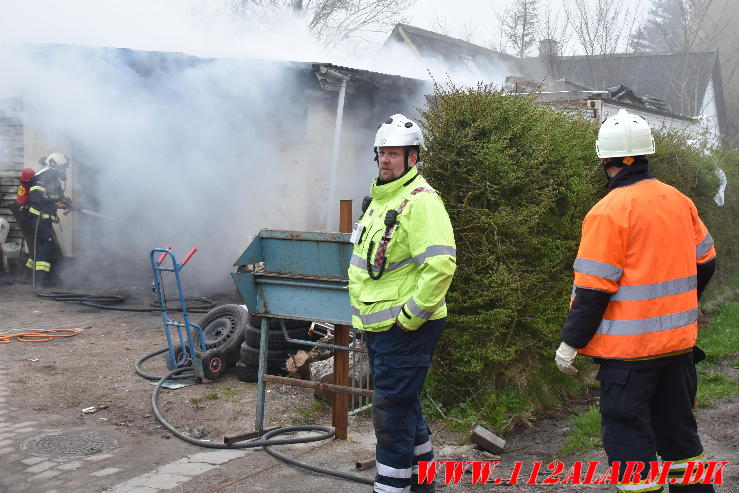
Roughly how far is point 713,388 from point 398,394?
403 centimetres

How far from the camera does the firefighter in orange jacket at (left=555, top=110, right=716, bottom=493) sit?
3.27 meters

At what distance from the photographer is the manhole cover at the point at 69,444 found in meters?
5.06

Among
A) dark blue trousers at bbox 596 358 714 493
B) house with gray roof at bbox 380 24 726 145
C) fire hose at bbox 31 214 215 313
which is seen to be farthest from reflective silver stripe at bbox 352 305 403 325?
house with gray roof at bbox 380 24 726 145

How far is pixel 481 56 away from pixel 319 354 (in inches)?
677

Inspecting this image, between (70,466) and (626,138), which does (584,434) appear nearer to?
(626,138)

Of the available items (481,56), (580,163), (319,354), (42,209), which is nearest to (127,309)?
(42,209)

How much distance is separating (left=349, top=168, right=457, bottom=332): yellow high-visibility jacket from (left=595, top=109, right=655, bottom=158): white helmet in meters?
0.94

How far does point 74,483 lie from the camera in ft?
14.9

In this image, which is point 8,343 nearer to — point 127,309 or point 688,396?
point 127,309

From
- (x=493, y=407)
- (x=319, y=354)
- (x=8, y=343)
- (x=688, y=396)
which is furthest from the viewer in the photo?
(x=8, y=343)

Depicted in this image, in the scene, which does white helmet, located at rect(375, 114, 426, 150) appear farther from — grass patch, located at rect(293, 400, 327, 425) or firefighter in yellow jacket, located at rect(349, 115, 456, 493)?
grass patch, located at rect(293, 400, 327, 425)

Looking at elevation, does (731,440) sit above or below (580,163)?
below

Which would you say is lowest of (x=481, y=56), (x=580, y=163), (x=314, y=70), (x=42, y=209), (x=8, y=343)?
(x=8, y=343)

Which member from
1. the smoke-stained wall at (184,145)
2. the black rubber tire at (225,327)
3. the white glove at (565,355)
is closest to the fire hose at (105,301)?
the smoke-stained wall at (184,145)
